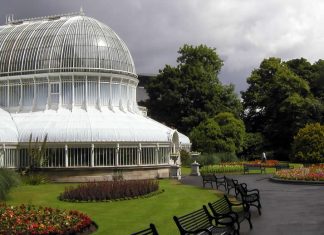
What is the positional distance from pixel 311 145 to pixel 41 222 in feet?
96.9

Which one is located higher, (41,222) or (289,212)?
(41,222)

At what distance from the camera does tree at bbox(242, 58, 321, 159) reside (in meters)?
56.3

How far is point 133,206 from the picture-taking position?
20.2 meters

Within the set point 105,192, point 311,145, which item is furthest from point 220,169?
point 105,192

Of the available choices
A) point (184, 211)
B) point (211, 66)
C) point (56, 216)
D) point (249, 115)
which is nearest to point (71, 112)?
point (184, 211)

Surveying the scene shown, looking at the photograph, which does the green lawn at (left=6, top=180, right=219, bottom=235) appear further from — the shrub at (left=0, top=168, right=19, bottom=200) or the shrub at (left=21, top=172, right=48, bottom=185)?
the shrub at (left=21, top=172, right=48, bottom=185)

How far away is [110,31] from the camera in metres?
42.1

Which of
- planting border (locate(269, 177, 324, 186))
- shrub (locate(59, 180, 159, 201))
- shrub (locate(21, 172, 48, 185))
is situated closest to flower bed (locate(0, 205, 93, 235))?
shrub (locate(59, 180, 159, 201))

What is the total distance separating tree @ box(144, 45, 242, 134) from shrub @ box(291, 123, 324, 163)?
17.1 meters

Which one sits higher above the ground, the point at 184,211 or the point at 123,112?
the point at 123,112

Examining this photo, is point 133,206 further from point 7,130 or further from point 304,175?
point 7,130

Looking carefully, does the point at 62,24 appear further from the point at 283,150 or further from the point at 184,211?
the point at 283,150

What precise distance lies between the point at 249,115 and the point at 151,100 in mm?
12823

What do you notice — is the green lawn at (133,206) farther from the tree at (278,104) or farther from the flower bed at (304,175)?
the tree at (278,104)
